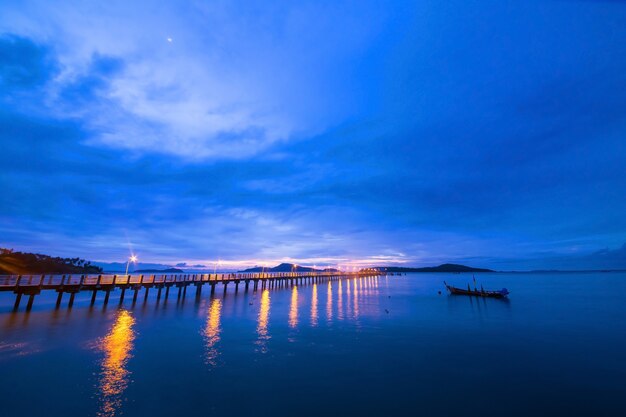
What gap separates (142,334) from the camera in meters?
25.6

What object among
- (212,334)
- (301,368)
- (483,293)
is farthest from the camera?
(483,293)

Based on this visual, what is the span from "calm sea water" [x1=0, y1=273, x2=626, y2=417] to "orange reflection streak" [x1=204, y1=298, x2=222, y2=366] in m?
0.20

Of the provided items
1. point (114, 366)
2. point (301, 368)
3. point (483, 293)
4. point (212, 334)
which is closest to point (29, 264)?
point (212, 334)

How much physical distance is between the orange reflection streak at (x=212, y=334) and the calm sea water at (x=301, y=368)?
20 centimetres

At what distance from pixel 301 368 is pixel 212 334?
38.9ft

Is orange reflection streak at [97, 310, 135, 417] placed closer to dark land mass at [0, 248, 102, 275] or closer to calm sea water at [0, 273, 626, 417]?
calm sea water at [0, 273, 626, 417]

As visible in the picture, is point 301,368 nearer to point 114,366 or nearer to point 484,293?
point 114,366

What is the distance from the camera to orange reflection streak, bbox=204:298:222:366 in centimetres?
1994

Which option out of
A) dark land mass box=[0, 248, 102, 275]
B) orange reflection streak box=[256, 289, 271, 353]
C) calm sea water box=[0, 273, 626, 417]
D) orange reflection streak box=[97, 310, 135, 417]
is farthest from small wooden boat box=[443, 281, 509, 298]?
dark land mass box=[0, 248, 102, 275]

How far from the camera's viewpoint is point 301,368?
18219mm

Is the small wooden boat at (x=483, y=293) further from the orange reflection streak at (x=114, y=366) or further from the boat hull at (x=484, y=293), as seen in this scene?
the orange reflection streak at (x=114, y=366)

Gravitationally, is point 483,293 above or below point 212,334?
above

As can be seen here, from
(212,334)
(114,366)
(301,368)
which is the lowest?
(301,368)

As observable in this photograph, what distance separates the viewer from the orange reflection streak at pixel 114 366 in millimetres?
13312
